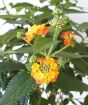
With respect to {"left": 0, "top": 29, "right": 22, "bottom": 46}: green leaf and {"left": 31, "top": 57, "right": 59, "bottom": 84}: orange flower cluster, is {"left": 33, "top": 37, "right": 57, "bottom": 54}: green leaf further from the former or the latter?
{"left": 0, "top": 29, "right": 22, "bottom": 46}: green leaf

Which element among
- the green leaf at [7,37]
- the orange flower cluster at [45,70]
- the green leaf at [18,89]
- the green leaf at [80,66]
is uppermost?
the orange flower cluster at [45,70]

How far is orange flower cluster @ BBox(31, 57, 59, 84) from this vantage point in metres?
0.58

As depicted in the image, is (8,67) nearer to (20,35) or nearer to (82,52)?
(20,35)

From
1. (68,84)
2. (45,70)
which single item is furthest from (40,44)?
(68,84)

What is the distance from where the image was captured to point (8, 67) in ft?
2.18

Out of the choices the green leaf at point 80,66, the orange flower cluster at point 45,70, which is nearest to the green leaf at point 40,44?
the orange flower cluster at point 45,70

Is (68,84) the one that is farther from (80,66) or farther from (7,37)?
(7,37)

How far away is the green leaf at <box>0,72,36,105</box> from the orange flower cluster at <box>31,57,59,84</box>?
34 mm

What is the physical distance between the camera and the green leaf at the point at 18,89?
1.95 ft

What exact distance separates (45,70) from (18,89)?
0.07 m

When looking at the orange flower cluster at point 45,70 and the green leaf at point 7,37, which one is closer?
the orange flower cluster at point 45,70

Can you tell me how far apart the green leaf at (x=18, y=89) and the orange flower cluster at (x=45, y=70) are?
1.4 inches

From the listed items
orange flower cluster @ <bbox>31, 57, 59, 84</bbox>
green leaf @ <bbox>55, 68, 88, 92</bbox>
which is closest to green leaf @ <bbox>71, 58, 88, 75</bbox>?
green leaf @ <bbox>55, 68, 88, 92</bbox>

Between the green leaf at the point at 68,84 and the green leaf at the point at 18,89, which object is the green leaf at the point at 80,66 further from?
the green leaf at the point at 18,89
